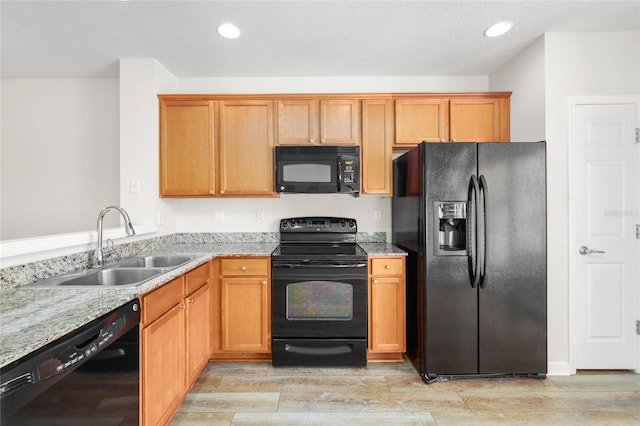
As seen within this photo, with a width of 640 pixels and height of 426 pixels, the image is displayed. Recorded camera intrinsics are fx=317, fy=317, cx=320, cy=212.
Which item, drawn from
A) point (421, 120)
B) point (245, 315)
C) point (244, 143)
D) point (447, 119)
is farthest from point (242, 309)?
point (447, 119)

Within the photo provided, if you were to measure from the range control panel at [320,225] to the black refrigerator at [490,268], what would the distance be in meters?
0.96

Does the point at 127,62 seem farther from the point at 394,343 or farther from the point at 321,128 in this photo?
the point at 394,343

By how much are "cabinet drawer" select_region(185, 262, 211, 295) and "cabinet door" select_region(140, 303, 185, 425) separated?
147 mm

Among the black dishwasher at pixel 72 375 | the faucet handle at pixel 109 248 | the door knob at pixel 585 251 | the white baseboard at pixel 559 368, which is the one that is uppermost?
the faucet handle at pixel 109 248

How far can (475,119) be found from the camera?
2.91 m

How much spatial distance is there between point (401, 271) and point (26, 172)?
3.78 m

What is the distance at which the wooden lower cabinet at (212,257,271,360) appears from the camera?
258 cm

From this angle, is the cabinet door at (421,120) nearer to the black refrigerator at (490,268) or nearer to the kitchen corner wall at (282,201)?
the kitchen corner wall at (282,201)

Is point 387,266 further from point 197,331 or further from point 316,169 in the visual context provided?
point 197,331

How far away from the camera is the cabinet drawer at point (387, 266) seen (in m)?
2.60

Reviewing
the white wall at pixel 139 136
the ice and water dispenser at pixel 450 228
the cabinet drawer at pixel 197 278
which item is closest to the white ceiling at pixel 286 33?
the white wall at pixel 139 136

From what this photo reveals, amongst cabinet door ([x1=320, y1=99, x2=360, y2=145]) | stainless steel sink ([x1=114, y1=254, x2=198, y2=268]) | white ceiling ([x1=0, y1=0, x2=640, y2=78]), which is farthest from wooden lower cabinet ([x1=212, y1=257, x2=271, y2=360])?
white ceiling ([x1=0, y1=0, x2=640, y2=78])

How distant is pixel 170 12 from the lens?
7.00ft

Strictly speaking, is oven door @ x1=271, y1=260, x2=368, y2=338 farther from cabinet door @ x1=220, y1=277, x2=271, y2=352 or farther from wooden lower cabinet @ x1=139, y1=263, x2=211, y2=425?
wooden lower cabinet @ x1=139, y1=263, x2=211, y2=425
